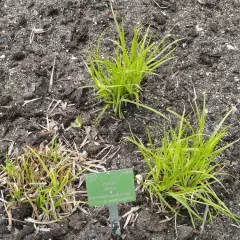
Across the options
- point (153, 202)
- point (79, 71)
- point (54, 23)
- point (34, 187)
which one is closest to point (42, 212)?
point (34, 187)

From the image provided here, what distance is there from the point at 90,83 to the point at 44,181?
2.04 ft

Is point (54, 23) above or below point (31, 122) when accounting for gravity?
above

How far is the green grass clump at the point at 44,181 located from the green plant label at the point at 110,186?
0.71 feet

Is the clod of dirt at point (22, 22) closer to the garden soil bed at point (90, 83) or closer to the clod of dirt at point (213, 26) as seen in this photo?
the garden soil bed at point (90, 83)

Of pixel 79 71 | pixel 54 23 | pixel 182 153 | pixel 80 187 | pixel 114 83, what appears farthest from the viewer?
pixel 54 23

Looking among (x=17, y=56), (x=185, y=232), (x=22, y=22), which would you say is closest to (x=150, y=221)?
(x=185, y=232)

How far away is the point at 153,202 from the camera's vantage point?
1841 millimetres

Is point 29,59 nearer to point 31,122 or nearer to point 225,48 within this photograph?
point 31,122

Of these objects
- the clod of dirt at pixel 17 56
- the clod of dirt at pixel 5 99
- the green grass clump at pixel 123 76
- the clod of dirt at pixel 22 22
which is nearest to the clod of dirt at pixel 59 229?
the green grass clump at pixel 123 76

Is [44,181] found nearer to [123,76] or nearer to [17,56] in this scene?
[123,76]

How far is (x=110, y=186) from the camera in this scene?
1592 millimetres

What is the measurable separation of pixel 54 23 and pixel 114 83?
0.73 m

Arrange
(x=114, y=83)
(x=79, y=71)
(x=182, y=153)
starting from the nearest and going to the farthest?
(x=182, y=153), (x=114, y=83), (x=79, y=71)

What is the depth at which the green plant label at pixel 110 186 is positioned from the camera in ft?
5.18
